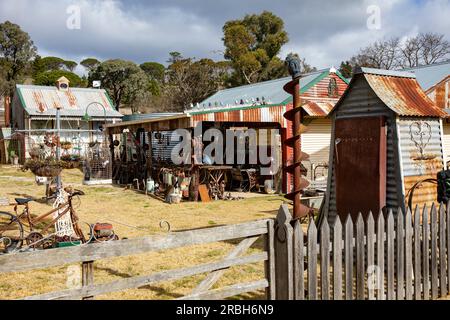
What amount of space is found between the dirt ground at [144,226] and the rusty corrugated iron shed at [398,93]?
11.5 feet

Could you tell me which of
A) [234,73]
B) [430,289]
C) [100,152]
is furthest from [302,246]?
[234,73]

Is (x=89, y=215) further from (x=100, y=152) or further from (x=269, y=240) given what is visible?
(x=269, y=240)

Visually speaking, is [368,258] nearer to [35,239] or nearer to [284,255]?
[284,255]

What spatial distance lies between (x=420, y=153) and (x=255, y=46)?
45788 millimetres

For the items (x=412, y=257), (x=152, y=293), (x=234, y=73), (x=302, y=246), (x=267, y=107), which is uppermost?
(x=234, y=73)

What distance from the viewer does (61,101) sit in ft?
105

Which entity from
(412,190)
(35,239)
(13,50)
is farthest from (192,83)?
(412,190)

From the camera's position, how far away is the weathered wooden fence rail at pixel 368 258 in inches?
171

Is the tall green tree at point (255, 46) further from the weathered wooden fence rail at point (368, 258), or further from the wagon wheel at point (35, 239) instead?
the weathered wooden fence rail at point (368, 258)

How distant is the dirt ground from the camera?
253 inches

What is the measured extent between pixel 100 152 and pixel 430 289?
16008mm

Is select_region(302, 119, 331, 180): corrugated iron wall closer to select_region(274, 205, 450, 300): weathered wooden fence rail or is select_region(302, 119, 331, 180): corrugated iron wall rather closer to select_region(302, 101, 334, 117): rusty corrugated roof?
select_region(302, 101, 334, 117): rusty corrugated roof

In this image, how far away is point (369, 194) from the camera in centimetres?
707

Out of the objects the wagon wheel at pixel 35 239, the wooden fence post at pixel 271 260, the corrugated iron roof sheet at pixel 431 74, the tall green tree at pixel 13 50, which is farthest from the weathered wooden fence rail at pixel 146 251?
the tall green tree at pixel 13 50
